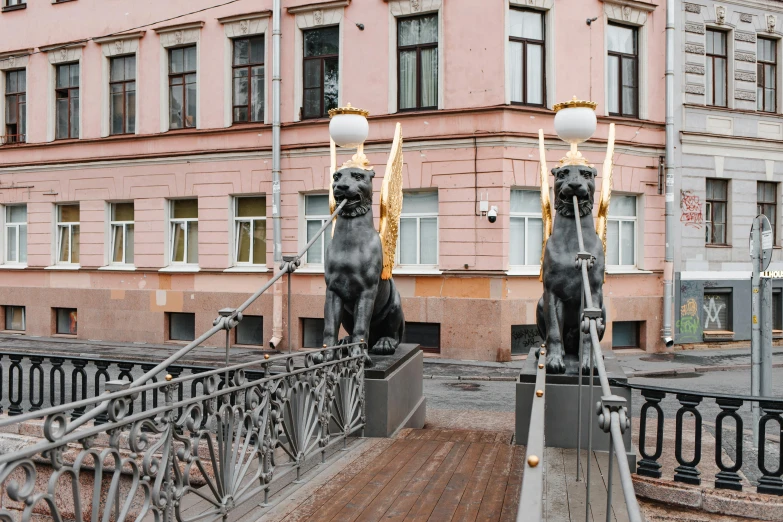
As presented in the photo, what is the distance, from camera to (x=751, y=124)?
18359 mm

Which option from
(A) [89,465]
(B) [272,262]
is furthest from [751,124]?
(A) [89,465]

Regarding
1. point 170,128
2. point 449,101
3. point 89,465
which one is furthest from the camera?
point 170,128

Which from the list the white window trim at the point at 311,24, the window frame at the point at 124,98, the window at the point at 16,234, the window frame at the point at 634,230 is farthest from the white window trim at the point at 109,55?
the window frame at the point at 634,230

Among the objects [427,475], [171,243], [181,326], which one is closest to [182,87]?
[171,243]

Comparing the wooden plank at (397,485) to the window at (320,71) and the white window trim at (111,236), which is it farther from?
the white window trim at (111,236)

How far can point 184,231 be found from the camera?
62.4 feet

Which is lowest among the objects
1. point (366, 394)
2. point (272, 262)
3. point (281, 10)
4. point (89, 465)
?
point (89, 465)

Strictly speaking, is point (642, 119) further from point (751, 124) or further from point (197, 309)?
point (197, 309)

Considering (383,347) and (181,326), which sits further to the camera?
(181,326)

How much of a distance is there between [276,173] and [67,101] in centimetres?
785

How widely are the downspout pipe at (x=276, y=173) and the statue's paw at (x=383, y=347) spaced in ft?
31.7

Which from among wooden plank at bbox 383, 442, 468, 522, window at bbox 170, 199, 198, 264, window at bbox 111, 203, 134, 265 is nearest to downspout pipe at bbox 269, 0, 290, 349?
window at bbox 170, 199, 198, 264

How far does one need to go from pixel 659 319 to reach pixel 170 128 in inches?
524

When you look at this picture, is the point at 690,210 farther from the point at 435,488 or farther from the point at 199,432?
the point at 199,432
